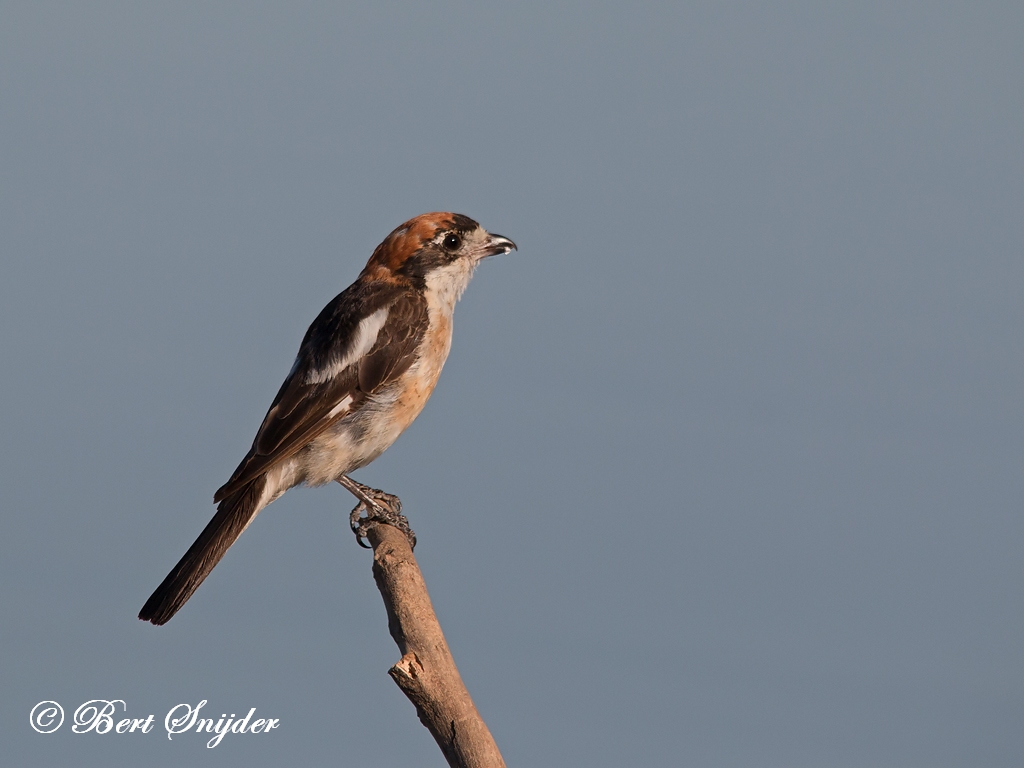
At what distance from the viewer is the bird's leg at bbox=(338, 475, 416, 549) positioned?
6.71m

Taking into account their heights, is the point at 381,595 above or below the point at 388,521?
below

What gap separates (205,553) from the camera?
5.98m

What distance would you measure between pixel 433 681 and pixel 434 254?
285cm

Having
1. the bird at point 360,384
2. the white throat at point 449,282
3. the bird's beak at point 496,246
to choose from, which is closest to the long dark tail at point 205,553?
the bird at point 360,384

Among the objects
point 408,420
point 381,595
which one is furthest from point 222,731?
point 408,420

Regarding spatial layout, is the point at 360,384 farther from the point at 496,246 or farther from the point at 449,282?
the point at 496,246

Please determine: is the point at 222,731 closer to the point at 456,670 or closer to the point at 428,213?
the point at 456,670

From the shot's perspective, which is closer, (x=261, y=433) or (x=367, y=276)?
(x=261, y=433)

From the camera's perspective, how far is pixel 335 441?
6414 mm

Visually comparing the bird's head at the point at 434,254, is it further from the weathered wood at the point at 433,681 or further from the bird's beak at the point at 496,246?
the weathered wood at the point at 433,681

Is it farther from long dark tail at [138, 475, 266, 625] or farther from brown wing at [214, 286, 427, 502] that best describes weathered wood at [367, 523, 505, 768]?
brown wing at [214, 286, 427, 502]

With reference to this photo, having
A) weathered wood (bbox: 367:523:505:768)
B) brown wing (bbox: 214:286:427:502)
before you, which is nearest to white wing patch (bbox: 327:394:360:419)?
brown wing (bbox: 214:286:427:502)

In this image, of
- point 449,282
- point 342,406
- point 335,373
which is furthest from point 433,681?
point 449,282

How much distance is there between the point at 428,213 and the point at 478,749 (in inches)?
133
